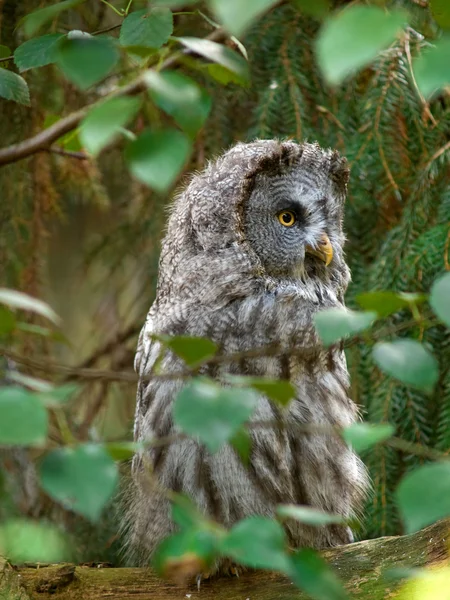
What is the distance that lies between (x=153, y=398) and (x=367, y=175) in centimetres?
95

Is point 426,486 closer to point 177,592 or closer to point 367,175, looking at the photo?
point 177,592

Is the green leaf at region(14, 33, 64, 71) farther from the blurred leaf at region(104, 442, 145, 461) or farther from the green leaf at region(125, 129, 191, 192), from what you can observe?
the blurred leaf at region(104, 442, 145, 461)

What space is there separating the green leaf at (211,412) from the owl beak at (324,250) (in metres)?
1.58

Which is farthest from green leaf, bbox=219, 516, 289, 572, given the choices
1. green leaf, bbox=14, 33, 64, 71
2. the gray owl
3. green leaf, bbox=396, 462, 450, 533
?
the gray owl

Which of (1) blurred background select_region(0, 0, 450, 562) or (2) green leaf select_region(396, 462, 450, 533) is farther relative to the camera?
(1) blurred background select_region(0, 0, 450, 562)

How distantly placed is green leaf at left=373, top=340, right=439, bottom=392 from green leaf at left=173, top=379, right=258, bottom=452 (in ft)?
0.46

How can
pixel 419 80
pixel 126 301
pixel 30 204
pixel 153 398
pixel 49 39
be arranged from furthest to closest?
pixel 126 301
pixel 30 204
pixel 153 398
pixel 49 39
pixel 419 80

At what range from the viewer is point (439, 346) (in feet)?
7.57

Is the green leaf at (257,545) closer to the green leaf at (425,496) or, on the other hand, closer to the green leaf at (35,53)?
the green leaf at (425,496)

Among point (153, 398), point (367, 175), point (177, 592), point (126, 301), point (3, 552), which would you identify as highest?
point (367, 175)

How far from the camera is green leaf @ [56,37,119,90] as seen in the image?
790 millimetres

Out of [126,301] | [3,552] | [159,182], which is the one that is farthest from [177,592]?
[126,301]

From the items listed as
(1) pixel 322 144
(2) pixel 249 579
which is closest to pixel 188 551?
(2) pixel 249 579

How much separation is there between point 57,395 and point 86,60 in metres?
0.32
